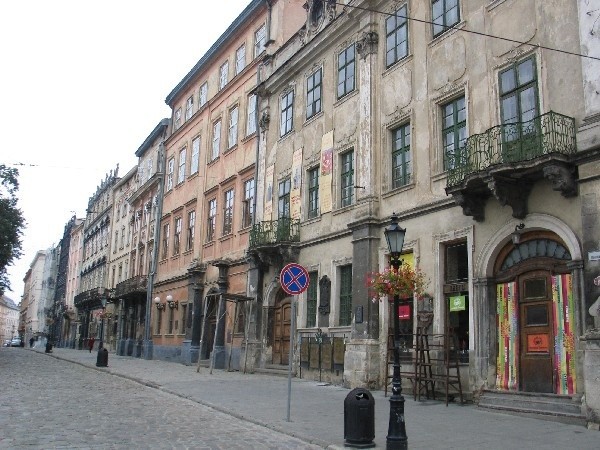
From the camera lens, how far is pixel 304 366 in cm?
2078

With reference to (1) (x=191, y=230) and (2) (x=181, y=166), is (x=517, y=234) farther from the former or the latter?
(2) (x=181, y=166)

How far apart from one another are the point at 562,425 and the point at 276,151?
648 inches

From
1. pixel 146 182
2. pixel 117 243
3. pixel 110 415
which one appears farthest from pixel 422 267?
pixel 117 243

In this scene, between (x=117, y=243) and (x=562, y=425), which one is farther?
(x=117, y=243)

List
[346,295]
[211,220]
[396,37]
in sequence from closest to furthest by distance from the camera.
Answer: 1. [396,37]
2. [346,295]
3. [211,220]

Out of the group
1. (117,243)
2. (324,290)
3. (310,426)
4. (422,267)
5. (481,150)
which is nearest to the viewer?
(310,426)

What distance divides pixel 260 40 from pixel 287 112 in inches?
224

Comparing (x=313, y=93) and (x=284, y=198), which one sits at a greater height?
(x=313, y=93)

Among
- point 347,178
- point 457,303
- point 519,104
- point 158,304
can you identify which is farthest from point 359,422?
point 158,304

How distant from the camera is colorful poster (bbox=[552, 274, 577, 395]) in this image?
11875 mm

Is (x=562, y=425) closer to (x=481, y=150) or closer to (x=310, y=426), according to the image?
(x=310, y=426)

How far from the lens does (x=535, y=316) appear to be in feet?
42.7

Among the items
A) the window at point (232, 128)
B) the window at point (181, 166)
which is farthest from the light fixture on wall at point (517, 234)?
the window at point (181, 166)

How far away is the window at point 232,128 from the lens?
98.2 ft
